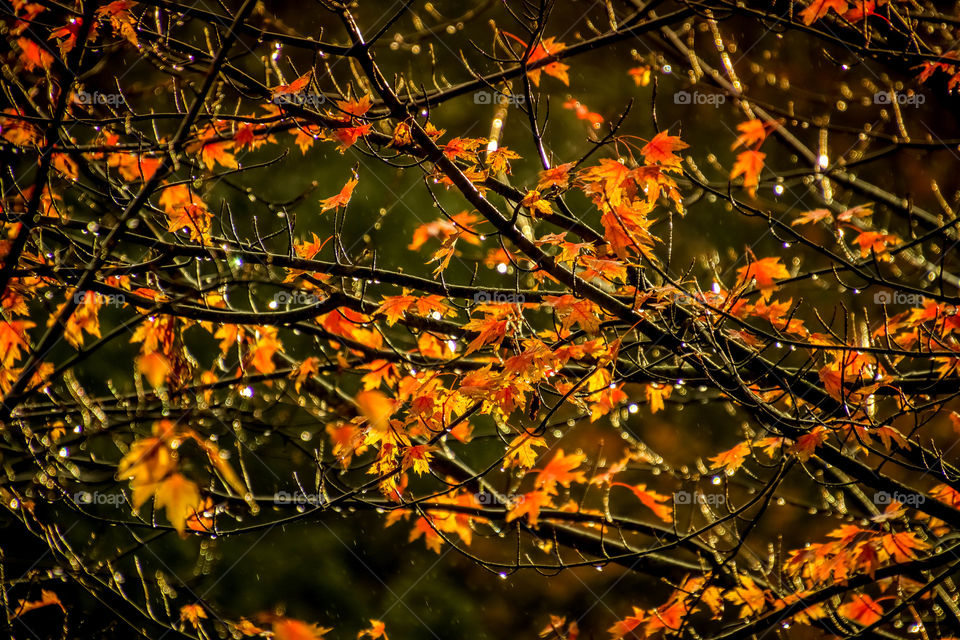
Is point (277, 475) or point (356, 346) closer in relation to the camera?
point (356, 346)

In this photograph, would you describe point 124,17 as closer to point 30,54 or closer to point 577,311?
point 30,54

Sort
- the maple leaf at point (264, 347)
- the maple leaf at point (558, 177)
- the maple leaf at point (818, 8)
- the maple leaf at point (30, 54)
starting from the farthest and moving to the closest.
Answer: the maple leaf at point (264, 347) < the maple leaf at point (30, 54) < the maple leaf at point (818, 8) < the maple leaf at point (558, 177)

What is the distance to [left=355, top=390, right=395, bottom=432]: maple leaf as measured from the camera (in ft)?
9.73

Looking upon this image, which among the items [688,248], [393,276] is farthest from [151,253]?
[688,248]

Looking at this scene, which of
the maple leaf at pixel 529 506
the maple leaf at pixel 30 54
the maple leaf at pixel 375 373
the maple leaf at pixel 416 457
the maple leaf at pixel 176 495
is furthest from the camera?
the maple leaf at pixel 375 373

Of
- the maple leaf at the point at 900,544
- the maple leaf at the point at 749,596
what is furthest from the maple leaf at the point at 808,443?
the maple leaf at the point at 749,596

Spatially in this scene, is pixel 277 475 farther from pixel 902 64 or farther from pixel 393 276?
pixel 902 64

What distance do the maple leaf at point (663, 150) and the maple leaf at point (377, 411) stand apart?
1632mm

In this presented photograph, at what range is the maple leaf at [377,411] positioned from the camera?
117 inches

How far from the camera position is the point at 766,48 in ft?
24.0

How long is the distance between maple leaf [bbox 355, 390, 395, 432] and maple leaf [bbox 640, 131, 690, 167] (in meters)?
1.63

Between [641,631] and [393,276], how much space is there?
5.79 meters

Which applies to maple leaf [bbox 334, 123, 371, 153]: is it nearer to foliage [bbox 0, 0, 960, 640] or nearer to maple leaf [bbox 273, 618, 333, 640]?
foliage [bbox 0, 0, 960, 640]

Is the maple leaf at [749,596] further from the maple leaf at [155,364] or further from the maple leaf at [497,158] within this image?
the maple leaf at [155,364]
